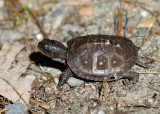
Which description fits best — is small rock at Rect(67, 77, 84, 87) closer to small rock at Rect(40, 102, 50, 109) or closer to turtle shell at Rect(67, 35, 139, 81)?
turtle shell at Rect(67, 35, 139, 81)

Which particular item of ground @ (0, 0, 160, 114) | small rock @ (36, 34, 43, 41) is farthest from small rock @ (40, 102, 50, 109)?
small rock @ (36, 34, 43, 41)

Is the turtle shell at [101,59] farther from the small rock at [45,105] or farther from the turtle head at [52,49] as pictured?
the small rock at [45,105]

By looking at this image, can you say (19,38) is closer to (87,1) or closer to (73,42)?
(73,42)

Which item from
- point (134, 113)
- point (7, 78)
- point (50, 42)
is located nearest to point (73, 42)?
point (50, 42)

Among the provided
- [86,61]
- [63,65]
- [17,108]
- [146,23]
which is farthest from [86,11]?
[17,108]

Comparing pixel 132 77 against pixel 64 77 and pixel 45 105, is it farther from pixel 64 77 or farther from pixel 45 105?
pixel 45 105

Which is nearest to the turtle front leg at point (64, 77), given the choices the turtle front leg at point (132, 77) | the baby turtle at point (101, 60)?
the baby turtle at point (101, 60)
